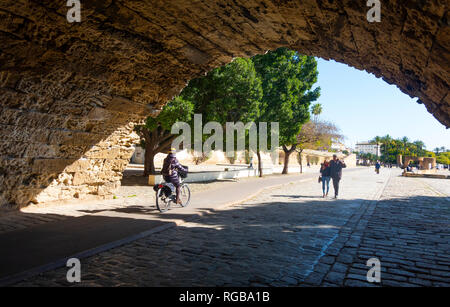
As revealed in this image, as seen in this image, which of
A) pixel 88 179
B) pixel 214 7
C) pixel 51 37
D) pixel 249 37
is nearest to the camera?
pixel 214 7

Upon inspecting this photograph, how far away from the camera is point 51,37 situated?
5.35m

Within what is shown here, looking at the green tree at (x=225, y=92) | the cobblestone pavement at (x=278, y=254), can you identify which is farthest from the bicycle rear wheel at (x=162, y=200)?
the green tree at (x=225, y=92)

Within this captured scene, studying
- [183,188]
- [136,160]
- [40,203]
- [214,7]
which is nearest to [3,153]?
[40,203]

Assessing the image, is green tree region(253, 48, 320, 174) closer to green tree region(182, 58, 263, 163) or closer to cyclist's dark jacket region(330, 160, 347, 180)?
green tree region(182, 58, 263, 163)

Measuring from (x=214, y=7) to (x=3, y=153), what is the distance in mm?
5556

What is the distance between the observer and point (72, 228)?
21.8 ft

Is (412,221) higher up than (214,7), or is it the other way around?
(214,7)

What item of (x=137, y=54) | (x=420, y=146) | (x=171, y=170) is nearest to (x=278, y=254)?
(x=137, y=54)

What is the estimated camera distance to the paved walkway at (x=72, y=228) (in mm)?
4625

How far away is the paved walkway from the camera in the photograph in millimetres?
4625

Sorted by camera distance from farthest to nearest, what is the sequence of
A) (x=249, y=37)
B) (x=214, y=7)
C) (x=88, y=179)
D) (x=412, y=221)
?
1. (x=88, y=179)
2. (x=412, y=221)
3. (x=249, y=37)
4. (x=214, y=7)

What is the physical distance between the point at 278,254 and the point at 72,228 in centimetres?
434

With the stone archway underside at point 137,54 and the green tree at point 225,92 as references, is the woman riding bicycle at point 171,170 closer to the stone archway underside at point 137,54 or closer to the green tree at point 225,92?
the stone archway underside at point 137,54
